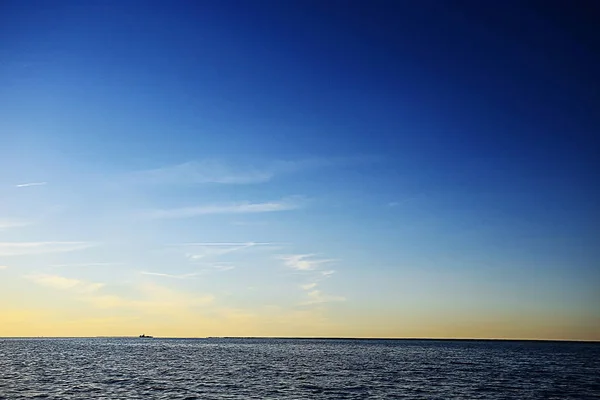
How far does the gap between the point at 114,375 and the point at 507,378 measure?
5809 cm

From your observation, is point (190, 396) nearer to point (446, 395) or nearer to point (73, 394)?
point (73, 394)

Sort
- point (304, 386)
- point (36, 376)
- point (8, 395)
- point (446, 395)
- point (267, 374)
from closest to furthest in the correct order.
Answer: point (8, 395)
point (446, 395)
point (304, 386)
point (36, 376)
point (267, 374)

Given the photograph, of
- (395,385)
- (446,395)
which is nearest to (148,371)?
(395,385)

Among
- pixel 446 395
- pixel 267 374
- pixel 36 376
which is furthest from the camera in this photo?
pixel 267 374

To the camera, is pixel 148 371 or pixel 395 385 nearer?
pixel 395 385

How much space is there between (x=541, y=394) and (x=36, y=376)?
64726 mm

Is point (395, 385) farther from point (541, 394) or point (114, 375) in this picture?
point (114, 375)

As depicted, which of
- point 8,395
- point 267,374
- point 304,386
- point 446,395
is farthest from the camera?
point 267,374

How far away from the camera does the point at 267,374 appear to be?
2852 inches

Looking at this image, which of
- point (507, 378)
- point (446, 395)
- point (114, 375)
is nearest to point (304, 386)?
point (446, 395)

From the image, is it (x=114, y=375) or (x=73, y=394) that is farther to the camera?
(x=114, y=375)

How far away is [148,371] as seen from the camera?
7631cm

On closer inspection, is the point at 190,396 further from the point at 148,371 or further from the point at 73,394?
the point at 148,371

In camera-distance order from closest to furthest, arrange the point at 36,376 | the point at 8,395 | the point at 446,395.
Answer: the point at 8,395 < the point at 446,395 < the point at 36,376
